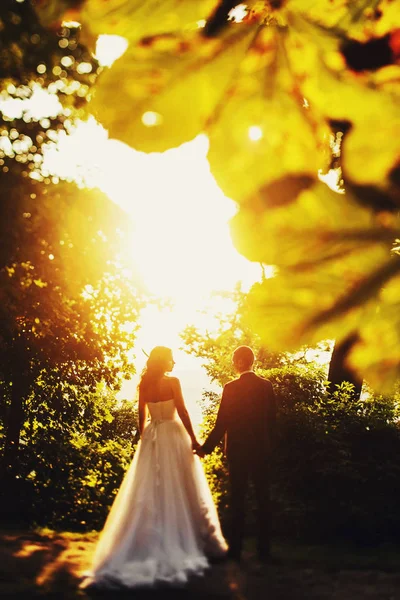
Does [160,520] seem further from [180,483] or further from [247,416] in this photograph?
[247,416]

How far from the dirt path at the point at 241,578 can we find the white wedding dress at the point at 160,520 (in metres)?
0.19

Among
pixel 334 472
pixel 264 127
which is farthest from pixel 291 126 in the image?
pixel 334 472

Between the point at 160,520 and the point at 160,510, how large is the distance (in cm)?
12

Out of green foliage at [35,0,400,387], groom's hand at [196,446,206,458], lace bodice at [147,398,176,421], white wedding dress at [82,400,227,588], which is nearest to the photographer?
green foliage at [35,0,400,387]

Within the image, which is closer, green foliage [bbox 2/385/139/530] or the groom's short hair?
the groom's short hair

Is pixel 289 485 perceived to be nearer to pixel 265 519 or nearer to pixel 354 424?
pixel 354 424

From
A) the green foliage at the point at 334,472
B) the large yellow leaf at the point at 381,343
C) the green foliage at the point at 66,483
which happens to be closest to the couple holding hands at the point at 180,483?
the green foliage at the point at 334,472

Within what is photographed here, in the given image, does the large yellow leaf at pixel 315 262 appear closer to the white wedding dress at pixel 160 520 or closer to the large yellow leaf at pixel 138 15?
the large yellow leaf at pixel 138 15

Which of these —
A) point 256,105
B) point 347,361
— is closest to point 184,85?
point 256,105

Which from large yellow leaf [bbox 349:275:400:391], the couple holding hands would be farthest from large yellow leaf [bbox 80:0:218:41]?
the couple holding hands

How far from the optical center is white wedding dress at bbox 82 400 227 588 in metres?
4.29

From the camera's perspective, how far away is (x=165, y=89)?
496 millimetres

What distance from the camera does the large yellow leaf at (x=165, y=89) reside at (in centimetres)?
49

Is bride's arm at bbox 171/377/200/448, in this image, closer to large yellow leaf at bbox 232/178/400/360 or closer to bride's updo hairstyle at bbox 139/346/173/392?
bride's updo hairstyle at bbox 139/346/173/392
